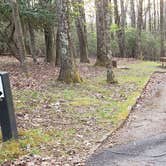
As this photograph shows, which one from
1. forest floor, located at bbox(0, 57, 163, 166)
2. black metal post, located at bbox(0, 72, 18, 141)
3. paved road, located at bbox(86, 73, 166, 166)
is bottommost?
paved road, located at bbox(86, 73, 166, 166)

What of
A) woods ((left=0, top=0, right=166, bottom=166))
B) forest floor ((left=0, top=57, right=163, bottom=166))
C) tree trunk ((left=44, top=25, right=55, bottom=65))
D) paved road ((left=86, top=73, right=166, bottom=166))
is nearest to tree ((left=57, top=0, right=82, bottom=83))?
woods ((left=0, top=0, right=166, bottom=166))

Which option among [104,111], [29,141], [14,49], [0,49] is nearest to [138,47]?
[0,49]

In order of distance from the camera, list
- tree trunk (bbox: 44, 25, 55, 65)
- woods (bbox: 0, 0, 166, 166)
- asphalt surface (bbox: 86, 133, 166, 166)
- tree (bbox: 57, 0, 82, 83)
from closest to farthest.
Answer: asphalt surface (bbox: 86, 133, 166, 166), woods (bbox: 0, 0, 166, 166), tree (bbox: 57, 0, 82, 83), tree trunk (bbox: 44, 25, 55, 65)

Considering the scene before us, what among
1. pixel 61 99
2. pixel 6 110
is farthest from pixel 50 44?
pixel 6 110

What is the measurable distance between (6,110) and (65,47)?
7.29m

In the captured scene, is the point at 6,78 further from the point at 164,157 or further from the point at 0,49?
the point at 0,49

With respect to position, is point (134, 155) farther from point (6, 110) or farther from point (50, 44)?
point (50, 44)

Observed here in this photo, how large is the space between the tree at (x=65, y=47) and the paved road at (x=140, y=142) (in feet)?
10.2

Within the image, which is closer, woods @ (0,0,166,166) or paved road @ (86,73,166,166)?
paved road @ (86,73,166,166)

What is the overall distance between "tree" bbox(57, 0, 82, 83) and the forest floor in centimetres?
42

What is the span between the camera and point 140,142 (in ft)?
23.2

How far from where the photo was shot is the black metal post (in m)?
6.08

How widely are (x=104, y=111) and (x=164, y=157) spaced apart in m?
3.70

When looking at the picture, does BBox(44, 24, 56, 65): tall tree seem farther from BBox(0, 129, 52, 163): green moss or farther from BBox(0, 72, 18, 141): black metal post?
BBox(0, 72, 18, 141): black metal post
